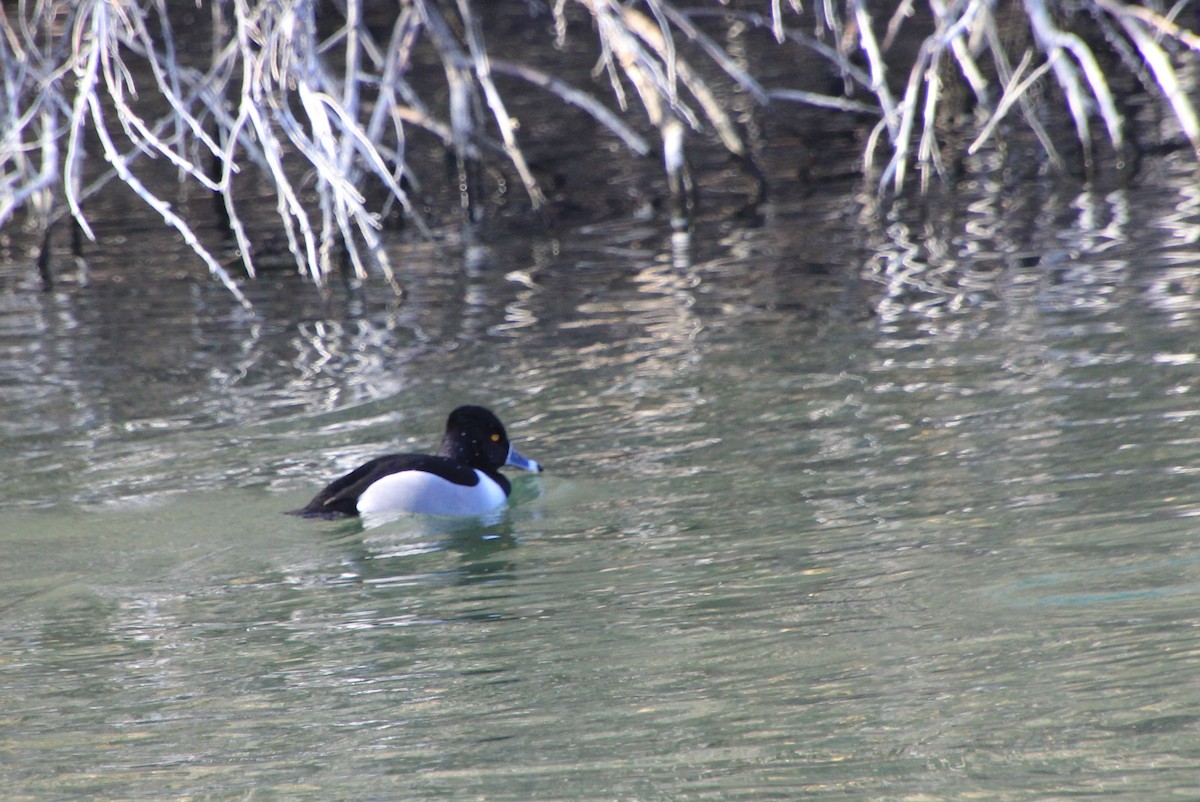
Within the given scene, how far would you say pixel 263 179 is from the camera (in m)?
18.0

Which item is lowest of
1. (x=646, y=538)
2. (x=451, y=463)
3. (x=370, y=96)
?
(x=646, y=538)

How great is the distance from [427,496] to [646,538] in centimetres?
147

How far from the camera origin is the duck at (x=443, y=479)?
7.68 metres

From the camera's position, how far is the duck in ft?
25.2

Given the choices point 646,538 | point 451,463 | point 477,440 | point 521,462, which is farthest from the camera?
point 477,440

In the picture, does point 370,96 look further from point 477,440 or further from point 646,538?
point 646,538

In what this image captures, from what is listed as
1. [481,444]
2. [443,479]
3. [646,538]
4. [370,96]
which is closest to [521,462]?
[481,444]

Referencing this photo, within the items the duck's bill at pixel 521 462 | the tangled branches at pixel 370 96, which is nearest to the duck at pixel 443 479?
the duck's bill at pixel 521 462

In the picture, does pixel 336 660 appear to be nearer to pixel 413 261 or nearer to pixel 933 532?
pixel 933 532

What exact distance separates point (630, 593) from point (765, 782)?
1788mm

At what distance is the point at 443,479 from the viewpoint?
805cm

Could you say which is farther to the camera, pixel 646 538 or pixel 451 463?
pixel 451 463

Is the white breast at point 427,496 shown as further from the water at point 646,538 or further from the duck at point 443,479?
the water at point 646,538

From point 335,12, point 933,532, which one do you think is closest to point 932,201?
point 933,532
